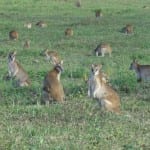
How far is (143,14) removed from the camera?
33938mm

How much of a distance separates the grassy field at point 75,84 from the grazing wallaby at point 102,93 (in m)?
0.20

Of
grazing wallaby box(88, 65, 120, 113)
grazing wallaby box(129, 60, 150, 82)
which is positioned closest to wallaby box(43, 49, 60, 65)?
grazing wallaby box(129, 60, 150, 82)

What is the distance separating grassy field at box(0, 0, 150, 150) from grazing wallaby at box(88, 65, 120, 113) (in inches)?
8.0

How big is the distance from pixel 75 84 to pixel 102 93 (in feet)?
10.6

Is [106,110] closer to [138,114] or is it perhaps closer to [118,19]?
[138,114]

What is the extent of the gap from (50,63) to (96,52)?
2.27 m

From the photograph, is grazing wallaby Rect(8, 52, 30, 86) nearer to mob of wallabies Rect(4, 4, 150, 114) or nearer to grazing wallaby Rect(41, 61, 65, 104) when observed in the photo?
mob of wallabies Rect(4, 4, 150, 114)

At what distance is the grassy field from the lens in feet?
26.0

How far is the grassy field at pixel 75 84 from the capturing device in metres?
7.92

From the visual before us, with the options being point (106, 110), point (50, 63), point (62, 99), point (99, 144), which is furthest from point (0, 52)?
point (99, 144)

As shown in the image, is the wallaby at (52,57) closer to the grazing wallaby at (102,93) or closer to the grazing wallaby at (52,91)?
the grazing wallaby at (52,91)

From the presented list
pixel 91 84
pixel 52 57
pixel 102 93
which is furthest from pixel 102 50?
pixel 102 93

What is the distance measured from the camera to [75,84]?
1470 centimetres

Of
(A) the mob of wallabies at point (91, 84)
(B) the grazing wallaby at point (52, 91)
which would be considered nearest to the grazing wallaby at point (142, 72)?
(A) the mob of wallabies at point (91, 84)
